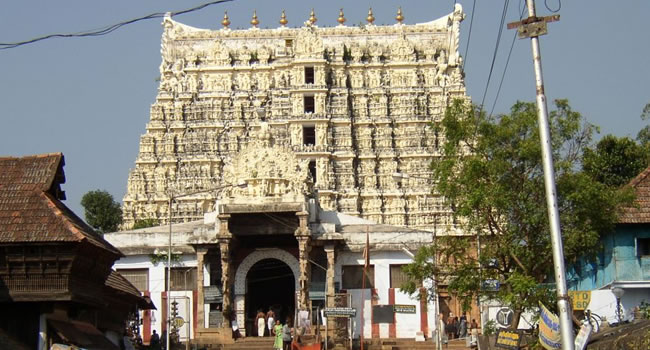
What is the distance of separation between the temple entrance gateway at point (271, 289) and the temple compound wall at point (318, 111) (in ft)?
83.4

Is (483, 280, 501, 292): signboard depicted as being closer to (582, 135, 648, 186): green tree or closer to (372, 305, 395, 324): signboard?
(372, 305, 395, 324): signboard

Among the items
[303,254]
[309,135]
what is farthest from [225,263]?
[309,135]

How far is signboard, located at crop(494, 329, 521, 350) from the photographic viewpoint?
1288 inches

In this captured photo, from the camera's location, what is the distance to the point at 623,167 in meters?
58.9

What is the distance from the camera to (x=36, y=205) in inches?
1223

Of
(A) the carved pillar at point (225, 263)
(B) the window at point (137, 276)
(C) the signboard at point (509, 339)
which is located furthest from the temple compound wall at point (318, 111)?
(C) the signboard at point (509, 339)

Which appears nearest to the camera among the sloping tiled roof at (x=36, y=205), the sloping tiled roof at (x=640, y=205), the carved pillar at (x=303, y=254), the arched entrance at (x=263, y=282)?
the sloping tiled roof at (x=36, y=205)

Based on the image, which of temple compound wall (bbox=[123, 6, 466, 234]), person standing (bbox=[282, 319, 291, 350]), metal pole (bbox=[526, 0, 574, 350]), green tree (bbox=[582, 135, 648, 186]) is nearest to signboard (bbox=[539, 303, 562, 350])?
metal pole (bbox=[526, 0, 574, 350])

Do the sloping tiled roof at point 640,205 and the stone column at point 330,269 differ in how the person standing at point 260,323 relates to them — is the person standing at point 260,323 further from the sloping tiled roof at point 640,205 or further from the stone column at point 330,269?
the sloping tiled roof at point 640,205

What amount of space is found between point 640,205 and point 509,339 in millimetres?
9989

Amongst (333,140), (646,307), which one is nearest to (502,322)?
(646,307)

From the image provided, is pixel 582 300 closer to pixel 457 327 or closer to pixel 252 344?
pixel 457 327

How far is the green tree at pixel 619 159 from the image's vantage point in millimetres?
57684

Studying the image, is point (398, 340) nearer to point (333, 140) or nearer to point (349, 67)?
point (333, 140)
